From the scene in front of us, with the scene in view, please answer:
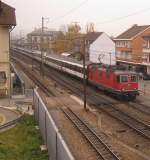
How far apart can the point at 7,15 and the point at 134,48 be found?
41124 mm

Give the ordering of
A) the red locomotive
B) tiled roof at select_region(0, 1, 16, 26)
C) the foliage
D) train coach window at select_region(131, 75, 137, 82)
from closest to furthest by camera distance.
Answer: the foliage, the red locomotive, tiled roof at select_region(0, 1, 16, 26), train coach window at select_region(131, 75, 137, 82)

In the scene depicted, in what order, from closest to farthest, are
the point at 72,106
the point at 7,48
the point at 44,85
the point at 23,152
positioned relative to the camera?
1. the point at 23,152
2. the point at 72,106
3. the point at 7,48
4. the point at 44,85

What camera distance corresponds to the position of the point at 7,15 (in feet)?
128

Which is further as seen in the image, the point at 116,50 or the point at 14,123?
the point at 116,50

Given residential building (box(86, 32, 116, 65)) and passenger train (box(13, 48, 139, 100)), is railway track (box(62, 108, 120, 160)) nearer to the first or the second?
passenger train (box(13, 48, 139, 100))

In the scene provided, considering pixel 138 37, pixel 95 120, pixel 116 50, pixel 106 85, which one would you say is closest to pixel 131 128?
pixel 95 120

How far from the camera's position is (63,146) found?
45.6 feet

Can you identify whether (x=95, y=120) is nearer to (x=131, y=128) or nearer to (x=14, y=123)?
(x=131, y=128)

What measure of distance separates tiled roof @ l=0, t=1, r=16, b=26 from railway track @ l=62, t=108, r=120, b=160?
12322 mm

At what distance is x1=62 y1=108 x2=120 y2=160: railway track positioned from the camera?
20.0m

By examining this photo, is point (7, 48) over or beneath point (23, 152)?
over

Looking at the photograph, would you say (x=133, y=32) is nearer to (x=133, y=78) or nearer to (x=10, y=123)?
(x=133, y=78)

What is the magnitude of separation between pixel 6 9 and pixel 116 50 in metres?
48.0

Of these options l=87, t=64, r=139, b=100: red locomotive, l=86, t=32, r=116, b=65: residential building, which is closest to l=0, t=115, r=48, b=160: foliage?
l=87, t=64, r=139, b=100: red locomotive
